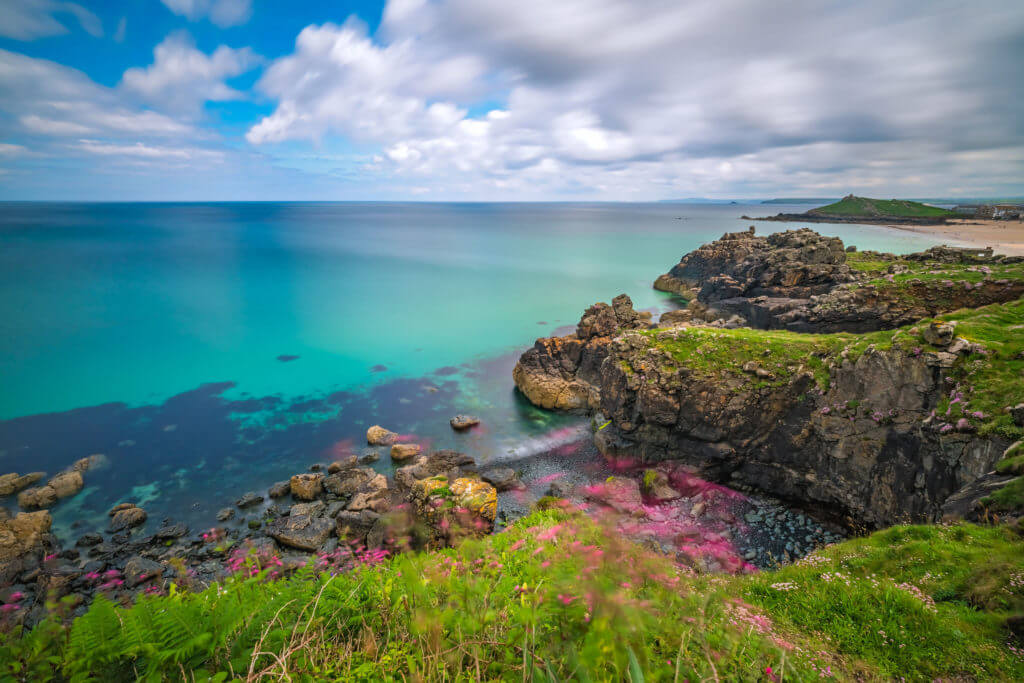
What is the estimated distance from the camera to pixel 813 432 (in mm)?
17672

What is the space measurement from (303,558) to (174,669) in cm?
1561

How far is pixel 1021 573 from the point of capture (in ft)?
22.1

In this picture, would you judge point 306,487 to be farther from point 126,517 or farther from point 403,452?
point 126,517

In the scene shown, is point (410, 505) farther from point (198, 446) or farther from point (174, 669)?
point (198, 446)

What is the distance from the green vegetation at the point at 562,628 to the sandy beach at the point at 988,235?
88143 mm

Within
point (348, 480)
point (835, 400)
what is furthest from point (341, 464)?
point (835, 400)

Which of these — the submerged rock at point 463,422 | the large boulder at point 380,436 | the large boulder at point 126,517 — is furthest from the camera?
the submerged rock at point 463,422

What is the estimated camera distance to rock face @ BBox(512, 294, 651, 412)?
2995cm

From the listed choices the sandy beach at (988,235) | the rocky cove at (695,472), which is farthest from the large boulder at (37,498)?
the sandy beach at (988,235)

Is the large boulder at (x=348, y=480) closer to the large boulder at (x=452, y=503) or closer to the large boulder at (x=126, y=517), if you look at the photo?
the large boulder at (x=452, y=503)

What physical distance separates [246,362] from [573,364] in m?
31.3

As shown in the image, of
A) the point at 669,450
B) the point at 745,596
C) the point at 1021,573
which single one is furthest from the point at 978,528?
the point at 669,450

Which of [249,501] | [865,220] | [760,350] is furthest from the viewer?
[865,220]

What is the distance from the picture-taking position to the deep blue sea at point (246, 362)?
23484 mm
